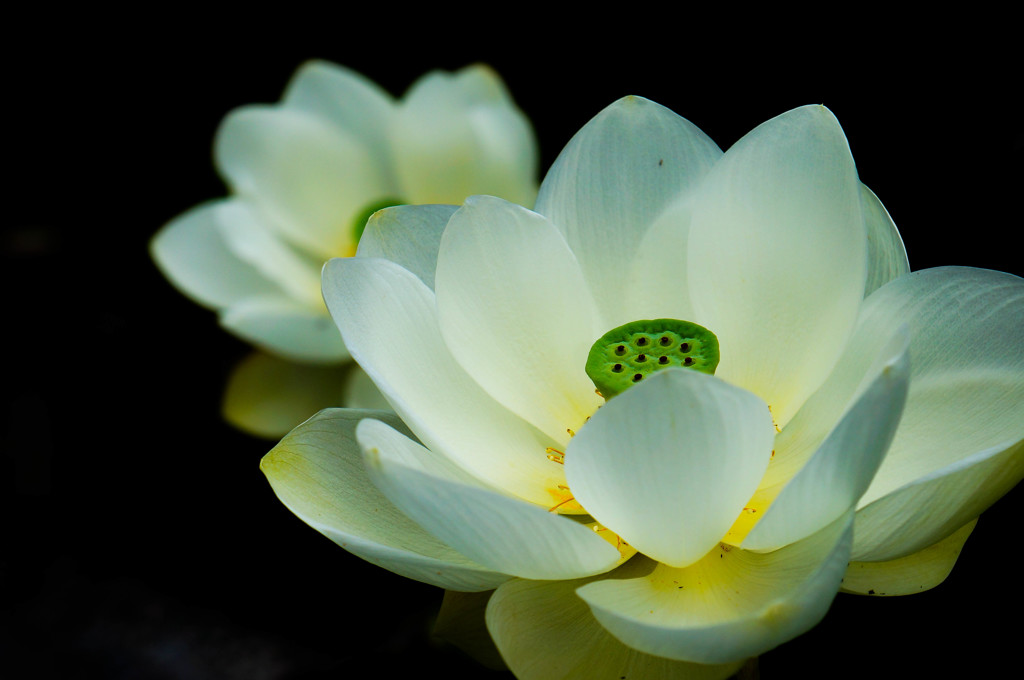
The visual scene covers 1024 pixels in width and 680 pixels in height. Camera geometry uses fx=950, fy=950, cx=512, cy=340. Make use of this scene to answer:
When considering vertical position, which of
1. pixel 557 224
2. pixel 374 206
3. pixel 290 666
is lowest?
pixel 290 666

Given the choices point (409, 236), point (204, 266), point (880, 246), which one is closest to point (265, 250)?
point (204, 266)

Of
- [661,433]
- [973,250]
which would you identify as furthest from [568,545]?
[973,250]

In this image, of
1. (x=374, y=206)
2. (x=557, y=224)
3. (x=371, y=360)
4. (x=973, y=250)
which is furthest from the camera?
(x=374, y=206)

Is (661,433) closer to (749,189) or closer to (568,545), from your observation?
(568,545)

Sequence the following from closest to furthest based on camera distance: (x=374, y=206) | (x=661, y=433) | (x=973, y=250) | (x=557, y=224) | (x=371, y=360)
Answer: (x=661, y=433), (x=371, y=360), (x=557, y=224), (x=973, y=250), (x=374, y=206)

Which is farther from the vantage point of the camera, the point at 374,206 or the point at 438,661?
the point at 374,206

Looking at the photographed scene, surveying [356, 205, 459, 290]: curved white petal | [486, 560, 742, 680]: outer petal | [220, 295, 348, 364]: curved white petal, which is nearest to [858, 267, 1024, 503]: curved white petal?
[486, 560, 742, 680]: outer petal

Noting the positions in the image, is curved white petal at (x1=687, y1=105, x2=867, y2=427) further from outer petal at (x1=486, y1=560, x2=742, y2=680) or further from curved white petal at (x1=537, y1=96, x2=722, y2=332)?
outer petal at (x1=486, y1=560, x2=742, y2=680)
